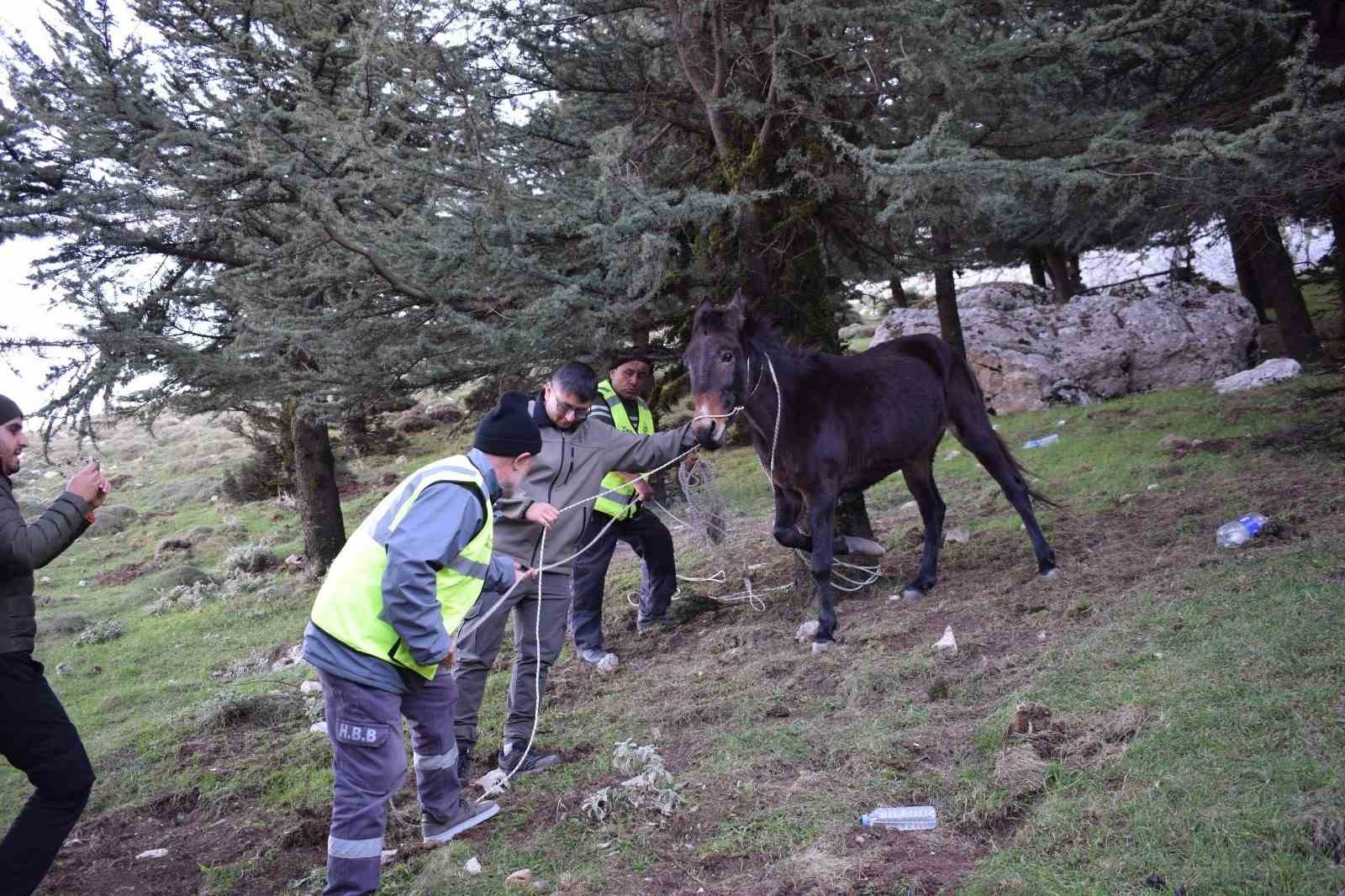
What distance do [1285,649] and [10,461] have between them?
20.0 feet

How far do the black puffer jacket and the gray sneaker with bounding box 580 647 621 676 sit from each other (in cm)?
383

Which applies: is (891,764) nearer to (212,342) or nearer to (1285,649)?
(1285,649)

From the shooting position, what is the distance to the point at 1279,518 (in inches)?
273

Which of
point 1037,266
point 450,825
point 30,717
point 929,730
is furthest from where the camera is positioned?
point 1037,266

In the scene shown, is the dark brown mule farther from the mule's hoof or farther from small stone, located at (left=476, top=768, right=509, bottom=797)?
small stone, located at (left=476, top=768, right=509, bottom=797)

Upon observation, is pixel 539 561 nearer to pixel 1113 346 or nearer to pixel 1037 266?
pixel 1113 346

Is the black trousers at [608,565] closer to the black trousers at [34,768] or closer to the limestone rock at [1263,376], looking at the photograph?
the black trousers at [34,768]

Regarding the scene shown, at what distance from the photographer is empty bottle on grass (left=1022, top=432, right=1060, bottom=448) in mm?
12492

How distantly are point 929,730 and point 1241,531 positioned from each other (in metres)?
3.34

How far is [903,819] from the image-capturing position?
407 cm

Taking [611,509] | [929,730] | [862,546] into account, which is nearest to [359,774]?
[929,730]

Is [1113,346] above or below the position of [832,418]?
below

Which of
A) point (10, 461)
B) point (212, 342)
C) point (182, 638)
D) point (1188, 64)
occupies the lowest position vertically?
point (182, 638)

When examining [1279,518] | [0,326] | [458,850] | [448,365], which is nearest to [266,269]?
[0,326]
